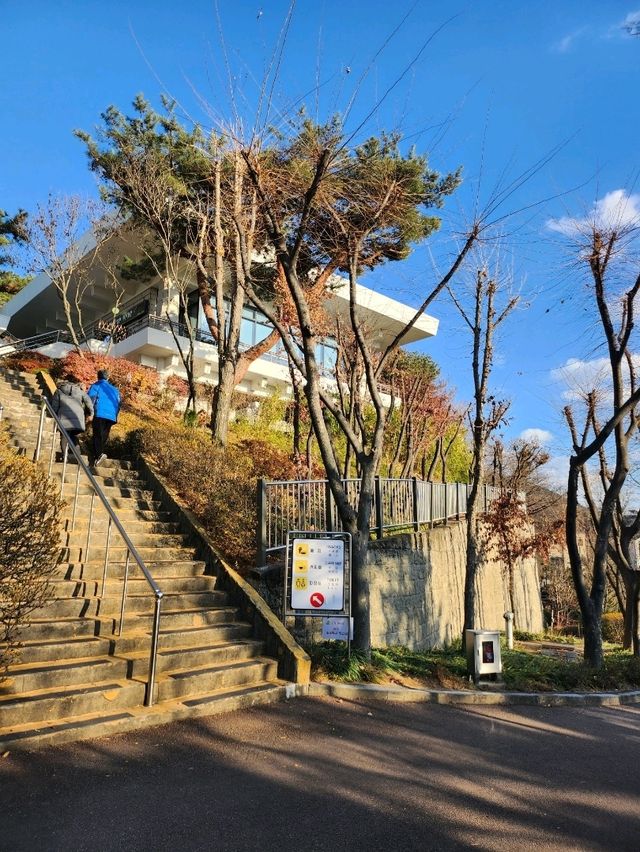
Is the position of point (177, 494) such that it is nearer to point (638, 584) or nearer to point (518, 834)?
point (518, 834)

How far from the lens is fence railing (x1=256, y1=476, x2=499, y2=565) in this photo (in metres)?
7.79

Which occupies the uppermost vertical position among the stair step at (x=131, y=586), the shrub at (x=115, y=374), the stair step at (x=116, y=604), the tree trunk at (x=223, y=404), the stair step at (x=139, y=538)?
the shrub at (x=115, y=374)

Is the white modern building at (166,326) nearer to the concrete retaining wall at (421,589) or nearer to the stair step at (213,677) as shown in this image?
the concrete retaining wall at (421,589)

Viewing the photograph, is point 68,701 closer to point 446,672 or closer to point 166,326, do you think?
point 446,672

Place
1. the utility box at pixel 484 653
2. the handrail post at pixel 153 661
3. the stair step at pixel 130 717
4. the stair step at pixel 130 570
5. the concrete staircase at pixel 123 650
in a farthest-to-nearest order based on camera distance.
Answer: the utility box at pixel 484 653 → the stair step at pixel 130 570 → the handrail post at pixel 153 661 → the concrete staircase at pixel 123 650 → the stair step at pixel 130 717

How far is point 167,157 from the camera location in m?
14.5

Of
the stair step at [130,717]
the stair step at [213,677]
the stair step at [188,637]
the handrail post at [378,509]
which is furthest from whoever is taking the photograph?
the handrail post at [378,509]

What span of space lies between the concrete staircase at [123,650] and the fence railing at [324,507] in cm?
118

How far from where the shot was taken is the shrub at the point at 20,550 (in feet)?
13.8

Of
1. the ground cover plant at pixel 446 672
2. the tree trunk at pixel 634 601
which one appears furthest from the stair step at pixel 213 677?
the tree trunk at pixel 634 601

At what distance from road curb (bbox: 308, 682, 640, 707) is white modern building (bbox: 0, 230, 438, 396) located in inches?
526

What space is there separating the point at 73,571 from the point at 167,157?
39.8 feet

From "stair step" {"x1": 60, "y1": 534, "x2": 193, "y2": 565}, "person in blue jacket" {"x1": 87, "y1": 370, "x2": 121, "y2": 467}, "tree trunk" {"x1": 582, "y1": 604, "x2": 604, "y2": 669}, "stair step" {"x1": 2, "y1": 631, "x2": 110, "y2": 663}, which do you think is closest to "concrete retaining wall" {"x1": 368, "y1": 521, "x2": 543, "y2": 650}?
"tree trunk" {"x1": 582, "y1": 604, "x2": 604, "y2": 669}

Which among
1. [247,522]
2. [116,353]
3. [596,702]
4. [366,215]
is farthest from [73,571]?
[116,353]
